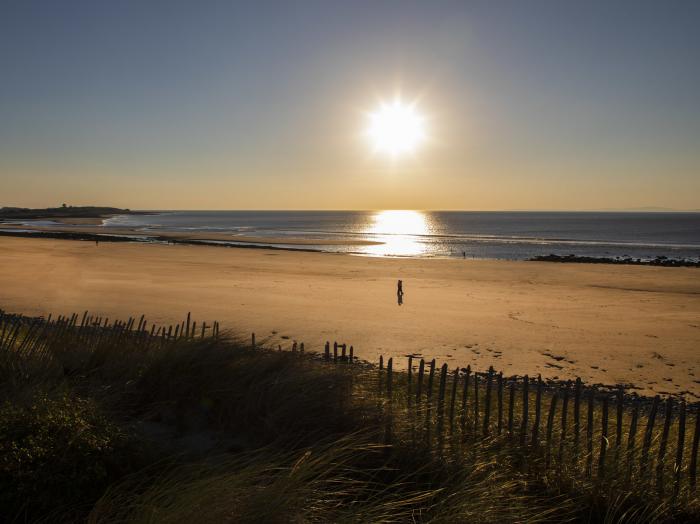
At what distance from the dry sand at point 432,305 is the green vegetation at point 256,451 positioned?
20.9ft

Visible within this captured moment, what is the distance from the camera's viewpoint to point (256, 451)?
530 centimetres

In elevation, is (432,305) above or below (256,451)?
below

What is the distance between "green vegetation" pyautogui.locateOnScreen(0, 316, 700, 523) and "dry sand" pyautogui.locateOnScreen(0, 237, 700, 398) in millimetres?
6359

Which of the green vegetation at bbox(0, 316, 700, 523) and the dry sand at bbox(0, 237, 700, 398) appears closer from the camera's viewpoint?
the green vegetation at bbox(0, 316, 700, 523)

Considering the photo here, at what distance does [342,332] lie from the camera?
56.8ft

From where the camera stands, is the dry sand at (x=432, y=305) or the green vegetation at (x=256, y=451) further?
the dry sand at (x=432, y=305)

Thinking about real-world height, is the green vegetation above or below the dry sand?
above

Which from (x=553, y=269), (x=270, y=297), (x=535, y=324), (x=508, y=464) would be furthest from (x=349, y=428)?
(x=553, y=269)

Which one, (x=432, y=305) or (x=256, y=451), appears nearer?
(x=256, y=451)

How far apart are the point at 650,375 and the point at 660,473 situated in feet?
27.8

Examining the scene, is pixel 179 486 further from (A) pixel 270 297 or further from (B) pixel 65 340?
(A) pixel 270 297

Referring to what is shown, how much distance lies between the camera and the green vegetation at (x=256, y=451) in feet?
14.6

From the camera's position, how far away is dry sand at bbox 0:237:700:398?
14.8 metres

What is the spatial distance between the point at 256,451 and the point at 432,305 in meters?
18.7
